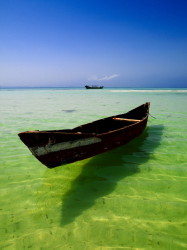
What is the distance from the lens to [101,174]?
5145 mm

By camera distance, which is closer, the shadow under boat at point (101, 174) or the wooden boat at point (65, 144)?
the shadow under boat at point (101, 174)

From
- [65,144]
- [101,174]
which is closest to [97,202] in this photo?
[101,174]

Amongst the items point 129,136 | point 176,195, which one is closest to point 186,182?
point 176,195

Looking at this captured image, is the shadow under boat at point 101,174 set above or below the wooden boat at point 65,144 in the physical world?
below

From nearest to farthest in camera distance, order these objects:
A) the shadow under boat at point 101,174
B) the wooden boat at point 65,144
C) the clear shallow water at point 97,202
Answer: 1. the clear shallow water at point 97,202
2. the shadow under boat at point 101,174
3. the wooden boat at point 65,144

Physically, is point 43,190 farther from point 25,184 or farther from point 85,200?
point 85,200

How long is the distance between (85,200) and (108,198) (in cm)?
53

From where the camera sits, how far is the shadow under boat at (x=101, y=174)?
12.6 feet

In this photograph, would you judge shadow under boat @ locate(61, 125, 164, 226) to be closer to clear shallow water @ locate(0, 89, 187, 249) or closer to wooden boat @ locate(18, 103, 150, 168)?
clear shallow water @ locate(0, 89, 187, 249)

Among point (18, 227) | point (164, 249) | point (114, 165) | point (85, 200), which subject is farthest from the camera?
point (114, 165)

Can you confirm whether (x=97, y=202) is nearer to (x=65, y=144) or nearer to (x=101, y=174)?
(x=101, y=174)

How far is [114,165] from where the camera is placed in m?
5.69

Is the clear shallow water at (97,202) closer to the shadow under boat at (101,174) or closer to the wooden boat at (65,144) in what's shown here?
the shadow under boat at (101,174)

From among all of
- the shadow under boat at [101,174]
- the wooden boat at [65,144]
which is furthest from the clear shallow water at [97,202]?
the wooden boat at [65,144]
